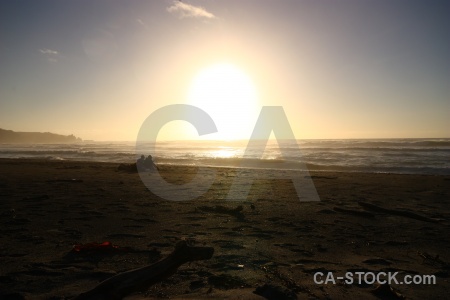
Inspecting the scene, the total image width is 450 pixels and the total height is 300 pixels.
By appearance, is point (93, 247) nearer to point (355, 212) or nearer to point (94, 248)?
point (94, 248)

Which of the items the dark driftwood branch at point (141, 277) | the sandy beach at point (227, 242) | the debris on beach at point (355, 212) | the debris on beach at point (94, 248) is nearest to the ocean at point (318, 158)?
the sandy beach at point (227, 242)

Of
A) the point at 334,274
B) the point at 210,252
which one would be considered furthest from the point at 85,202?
the point at 334,274

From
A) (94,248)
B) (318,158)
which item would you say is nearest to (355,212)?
(94,248)

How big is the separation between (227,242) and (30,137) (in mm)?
149117

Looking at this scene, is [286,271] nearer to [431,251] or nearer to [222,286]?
[222,286]

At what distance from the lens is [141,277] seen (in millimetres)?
2855

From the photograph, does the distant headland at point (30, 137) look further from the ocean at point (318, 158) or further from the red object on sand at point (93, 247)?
the red object on sand at point (93, 247)

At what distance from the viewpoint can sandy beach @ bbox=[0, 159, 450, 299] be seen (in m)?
3.39

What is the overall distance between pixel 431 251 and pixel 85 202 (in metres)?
7.53

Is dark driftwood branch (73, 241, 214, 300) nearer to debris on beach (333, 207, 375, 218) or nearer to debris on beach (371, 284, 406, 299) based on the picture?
debris on beach (371, 284, 406, 299)

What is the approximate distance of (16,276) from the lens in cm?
354

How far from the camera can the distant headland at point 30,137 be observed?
120 meters

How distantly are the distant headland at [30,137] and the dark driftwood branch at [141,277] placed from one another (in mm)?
134155

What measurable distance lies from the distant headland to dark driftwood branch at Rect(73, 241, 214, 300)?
134 m
